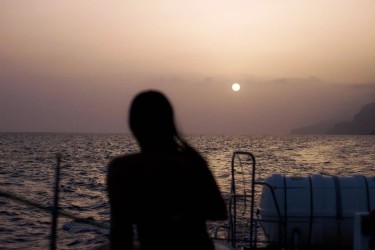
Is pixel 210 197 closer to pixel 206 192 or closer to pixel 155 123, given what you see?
pixel 206 192

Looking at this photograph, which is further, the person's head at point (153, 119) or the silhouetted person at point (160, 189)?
the person's head at point (153, 119)

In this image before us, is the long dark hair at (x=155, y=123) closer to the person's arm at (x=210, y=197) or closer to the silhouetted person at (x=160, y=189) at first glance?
the silhouetted person at (x=160, y=189)

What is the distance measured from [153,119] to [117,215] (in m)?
0.55

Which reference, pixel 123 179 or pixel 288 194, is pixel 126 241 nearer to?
pixel 123 179

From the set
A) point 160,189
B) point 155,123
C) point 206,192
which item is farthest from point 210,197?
point 155,123

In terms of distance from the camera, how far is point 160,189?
303 centimetres

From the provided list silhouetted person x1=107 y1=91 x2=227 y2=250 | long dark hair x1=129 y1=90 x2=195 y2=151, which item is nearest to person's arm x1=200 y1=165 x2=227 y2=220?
silhouetted person x1=107 y1=91 x2=227 y2=250

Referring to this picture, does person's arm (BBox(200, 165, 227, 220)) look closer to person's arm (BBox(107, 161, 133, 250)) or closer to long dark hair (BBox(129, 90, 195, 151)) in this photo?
long dark hair (BBox(129, 90, 195, 151))

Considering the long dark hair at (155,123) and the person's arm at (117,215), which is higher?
the long dark hair at (155,123)

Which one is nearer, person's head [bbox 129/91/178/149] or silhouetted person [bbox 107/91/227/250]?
silhouetted person [bbox 107/91/227/250]

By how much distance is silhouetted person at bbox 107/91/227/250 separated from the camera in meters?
3.03

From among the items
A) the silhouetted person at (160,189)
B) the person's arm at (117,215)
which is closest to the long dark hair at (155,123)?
the silhouetted person at (160,189)

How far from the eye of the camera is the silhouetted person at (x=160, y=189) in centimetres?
303

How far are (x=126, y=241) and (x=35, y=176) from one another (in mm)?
34477
